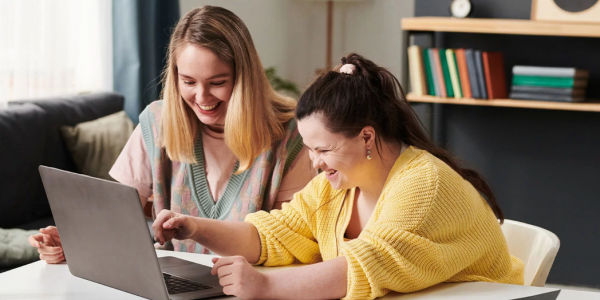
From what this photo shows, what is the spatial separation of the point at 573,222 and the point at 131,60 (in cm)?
236

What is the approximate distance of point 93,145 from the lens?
9.60 feet

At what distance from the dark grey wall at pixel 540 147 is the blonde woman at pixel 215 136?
162cm

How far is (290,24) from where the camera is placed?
5.07m

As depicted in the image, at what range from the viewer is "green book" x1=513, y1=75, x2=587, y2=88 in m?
2.89

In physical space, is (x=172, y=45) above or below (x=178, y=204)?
above

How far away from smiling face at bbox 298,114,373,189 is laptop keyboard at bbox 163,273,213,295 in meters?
0.31

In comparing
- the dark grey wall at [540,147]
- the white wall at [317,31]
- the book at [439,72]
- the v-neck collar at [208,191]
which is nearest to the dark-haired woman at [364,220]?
the v-neck collar at [208,191]

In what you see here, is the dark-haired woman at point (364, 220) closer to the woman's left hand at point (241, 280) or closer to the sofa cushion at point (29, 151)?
the woman's left hand at point (241, 280)

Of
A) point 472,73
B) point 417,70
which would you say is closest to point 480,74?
point 472,73

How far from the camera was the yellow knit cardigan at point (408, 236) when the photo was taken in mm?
1106

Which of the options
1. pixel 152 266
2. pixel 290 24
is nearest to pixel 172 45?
pixel 152 266

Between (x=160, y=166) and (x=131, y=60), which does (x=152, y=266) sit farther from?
(x=131, y=60)

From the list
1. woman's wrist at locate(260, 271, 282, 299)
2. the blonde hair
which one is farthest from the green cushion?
woman's wrist at locate(260, 271, 282, 299)

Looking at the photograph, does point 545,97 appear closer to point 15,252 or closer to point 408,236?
point 408,236
